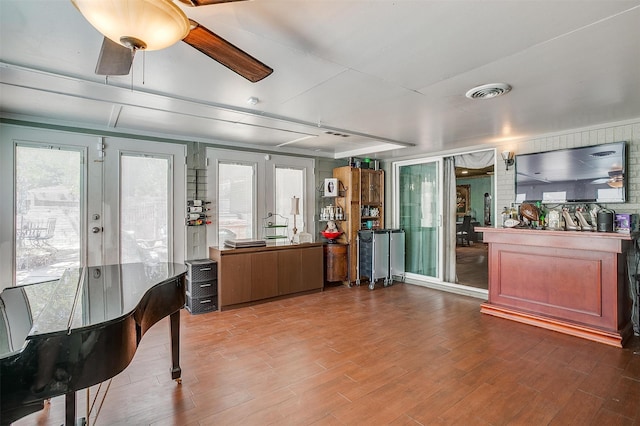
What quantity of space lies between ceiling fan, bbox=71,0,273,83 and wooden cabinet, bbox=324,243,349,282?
4407mm

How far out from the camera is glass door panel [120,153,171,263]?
4.28 meters

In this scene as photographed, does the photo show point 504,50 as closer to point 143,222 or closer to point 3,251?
point 143,222

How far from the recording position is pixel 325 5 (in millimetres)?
1638

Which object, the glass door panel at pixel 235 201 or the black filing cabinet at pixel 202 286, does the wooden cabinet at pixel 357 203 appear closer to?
the glass door panel at pixel 235 201

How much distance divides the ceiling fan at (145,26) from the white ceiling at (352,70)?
30cm

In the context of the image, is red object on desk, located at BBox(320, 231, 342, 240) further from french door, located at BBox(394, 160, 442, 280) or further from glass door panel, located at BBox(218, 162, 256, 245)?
french door, located at BBox(394, 160, 442, 280)

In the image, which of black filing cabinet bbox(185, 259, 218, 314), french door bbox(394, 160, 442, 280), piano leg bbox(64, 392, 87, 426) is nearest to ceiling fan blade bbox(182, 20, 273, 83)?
piano leg bbox(64, 392, 87, 426)

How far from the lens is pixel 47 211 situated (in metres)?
3.76

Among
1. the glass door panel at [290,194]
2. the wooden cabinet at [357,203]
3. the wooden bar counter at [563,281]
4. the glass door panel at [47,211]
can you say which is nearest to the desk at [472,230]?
the wooden cabinet at [357,203]

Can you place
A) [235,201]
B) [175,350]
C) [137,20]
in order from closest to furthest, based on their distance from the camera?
[137,20], [175,350], [235,201]

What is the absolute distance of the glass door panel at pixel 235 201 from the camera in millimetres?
5027

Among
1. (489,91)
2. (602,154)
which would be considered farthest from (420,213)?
(489,91)

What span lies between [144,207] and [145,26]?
367 cm

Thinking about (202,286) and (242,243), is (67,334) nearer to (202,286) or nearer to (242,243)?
(202,286)
